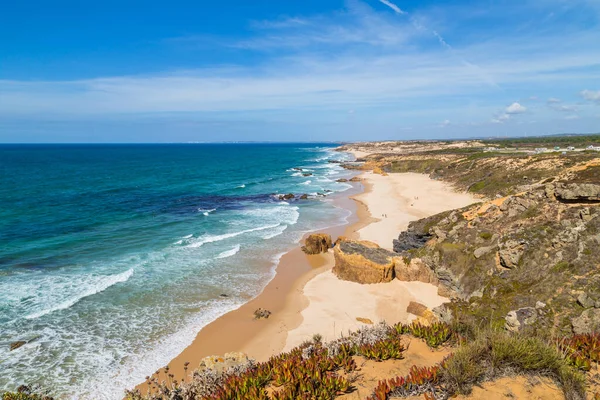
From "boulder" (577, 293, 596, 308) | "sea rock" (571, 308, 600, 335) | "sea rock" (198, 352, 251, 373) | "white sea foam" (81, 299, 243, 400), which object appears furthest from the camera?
"white sea foam" (81, 299, 243, 400)

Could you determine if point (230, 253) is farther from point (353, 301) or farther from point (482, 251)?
point (482, 251)

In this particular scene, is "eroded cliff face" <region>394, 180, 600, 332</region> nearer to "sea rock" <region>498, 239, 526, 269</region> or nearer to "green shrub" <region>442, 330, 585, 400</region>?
"sea rock" <region>498, 239, 526, 269</region>

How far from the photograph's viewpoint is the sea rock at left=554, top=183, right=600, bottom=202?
14312 mm

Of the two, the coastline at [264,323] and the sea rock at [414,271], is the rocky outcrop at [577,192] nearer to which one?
the sea rock at [414,271]

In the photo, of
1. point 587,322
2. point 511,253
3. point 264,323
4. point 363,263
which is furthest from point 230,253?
point 587,322

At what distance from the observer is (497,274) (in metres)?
14.1

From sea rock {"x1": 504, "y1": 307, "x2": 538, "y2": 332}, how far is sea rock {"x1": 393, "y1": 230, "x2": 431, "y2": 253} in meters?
10.0

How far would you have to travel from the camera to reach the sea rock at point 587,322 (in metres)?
9.83

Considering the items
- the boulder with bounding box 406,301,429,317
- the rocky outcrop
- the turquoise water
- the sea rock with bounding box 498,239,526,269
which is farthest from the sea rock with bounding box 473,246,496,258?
the turquoise water

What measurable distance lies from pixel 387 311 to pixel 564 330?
689 centimetres

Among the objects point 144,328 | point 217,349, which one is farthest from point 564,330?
point 144,328

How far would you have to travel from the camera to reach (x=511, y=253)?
13797 mm

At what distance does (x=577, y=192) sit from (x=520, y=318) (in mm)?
7461

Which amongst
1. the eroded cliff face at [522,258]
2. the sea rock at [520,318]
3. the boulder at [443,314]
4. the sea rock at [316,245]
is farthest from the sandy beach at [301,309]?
A: the sea rock at [520,318]
